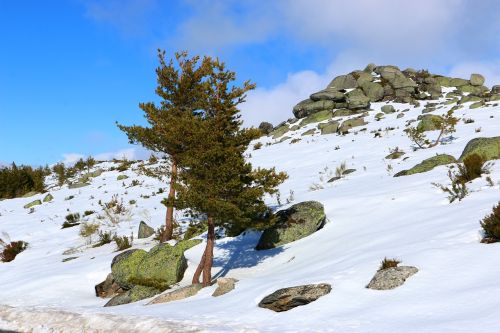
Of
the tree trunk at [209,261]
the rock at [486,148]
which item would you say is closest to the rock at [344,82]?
the rock at [486,148]

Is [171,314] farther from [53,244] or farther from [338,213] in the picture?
[53,244]

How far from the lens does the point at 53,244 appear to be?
1800cm

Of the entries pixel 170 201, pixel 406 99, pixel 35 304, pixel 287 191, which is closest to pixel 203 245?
pixel 170 201

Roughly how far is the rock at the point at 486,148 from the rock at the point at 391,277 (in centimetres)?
909

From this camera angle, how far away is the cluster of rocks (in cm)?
4188

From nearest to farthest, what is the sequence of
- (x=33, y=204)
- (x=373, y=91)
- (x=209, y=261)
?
(x=209, y=261)
(x=33, y=204)
(x=373, y=91)

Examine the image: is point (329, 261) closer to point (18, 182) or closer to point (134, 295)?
point (134, 295)

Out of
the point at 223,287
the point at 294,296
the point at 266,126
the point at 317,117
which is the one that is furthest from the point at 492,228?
the point at 266,126

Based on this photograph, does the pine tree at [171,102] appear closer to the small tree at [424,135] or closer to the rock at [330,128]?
the small tree at [424,135]

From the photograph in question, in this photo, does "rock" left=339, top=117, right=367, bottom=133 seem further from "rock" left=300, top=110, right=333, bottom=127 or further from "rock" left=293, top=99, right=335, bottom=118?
"rock" left=293, top=99, right=335, bottom=118

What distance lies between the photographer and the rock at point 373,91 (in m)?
49.0

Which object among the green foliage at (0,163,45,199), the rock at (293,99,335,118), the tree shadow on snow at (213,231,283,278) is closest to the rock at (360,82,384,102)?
the rock at (293,99,335,118)

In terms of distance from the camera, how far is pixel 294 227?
40.1 ft

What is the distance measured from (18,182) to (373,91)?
3864 cm
